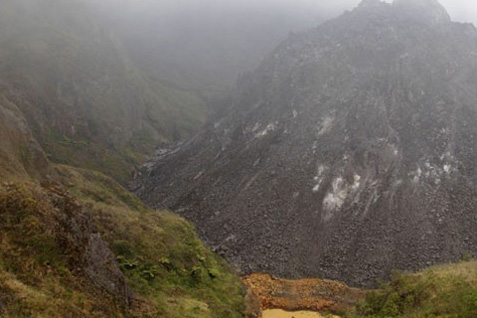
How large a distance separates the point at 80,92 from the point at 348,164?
88446 mm

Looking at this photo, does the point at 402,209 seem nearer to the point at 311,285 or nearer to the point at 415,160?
the point at 415,160

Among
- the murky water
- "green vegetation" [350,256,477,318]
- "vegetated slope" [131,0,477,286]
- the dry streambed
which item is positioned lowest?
the murky water

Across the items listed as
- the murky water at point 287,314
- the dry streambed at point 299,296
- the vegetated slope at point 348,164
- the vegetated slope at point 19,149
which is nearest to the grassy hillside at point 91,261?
the vegetated slope at point 19,149

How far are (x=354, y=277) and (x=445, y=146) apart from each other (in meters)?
29.4

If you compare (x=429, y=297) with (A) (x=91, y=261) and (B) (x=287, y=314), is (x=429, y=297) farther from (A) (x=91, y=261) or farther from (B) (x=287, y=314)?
(A) (x=91, y=261)

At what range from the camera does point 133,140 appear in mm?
134125

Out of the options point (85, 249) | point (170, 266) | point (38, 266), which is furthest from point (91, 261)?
point (170, 266)

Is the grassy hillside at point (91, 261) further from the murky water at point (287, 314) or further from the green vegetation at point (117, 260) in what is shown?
the murky water at point (287, 314)

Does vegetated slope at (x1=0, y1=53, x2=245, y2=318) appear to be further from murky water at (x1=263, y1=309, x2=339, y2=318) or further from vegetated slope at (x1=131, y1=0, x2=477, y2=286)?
vegetated slope at (x1=131, y1=0, x2=477, y2=286)

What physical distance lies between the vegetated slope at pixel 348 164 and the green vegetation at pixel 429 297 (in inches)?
543

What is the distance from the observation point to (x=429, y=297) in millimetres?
36875

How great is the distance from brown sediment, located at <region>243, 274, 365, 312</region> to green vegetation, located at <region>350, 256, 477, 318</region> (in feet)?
24.6

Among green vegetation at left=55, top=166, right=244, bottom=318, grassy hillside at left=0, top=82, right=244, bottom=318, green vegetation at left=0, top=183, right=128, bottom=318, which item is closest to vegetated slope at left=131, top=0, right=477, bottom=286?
green vegetation at left=55, top=166, right=244, bottom=318

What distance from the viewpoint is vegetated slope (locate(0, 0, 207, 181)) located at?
11075cm
